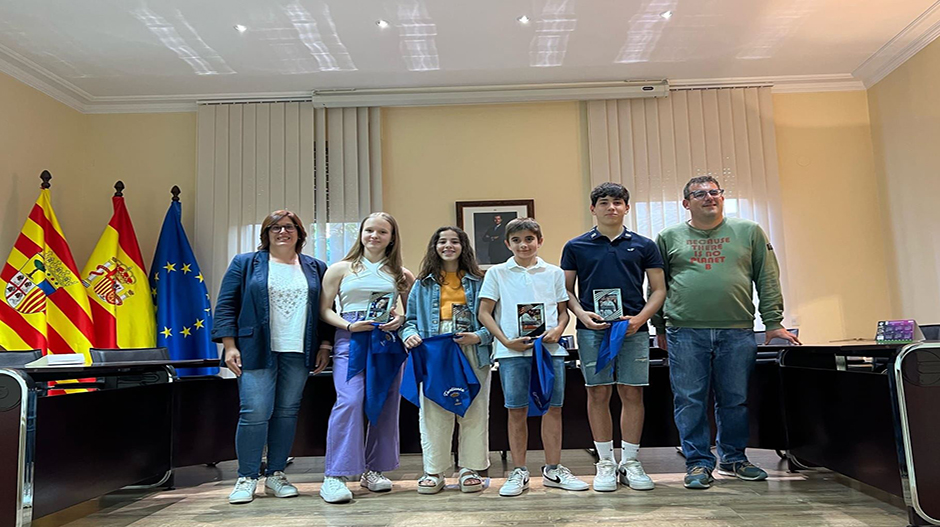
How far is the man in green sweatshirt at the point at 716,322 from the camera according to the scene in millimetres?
2963

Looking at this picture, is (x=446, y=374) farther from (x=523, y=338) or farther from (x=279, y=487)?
(x=279, y=487)

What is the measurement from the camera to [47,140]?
5.50m

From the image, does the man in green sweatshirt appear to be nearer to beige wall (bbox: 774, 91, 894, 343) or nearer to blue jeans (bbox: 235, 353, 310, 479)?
blue jeans (bbox: 235, 353, 310, 479)

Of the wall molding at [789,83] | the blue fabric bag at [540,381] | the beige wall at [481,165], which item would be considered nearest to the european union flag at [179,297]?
the beige wall at [481,165]

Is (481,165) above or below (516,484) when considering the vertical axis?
above

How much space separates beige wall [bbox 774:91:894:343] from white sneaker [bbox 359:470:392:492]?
417 centimetres

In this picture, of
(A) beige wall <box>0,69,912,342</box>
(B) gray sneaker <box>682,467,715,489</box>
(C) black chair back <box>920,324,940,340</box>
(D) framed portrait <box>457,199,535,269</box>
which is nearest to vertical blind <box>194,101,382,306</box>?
(A) beige wall <box>0,69,912,342</box>

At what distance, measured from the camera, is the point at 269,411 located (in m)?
2.92

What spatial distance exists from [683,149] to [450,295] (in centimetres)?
368

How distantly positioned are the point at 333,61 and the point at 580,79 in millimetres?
2155

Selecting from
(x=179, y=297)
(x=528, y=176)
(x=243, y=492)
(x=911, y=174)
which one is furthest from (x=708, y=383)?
Result: (x=179, y=297)

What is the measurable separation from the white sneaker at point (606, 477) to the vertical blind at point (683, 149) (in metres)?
3.19

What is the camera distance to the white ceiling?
4441 millimetres

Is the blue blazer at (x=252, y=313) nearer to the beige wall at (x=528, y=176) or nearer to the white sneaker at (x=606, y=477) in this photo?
the white sneaker at (x=606, y=477)
